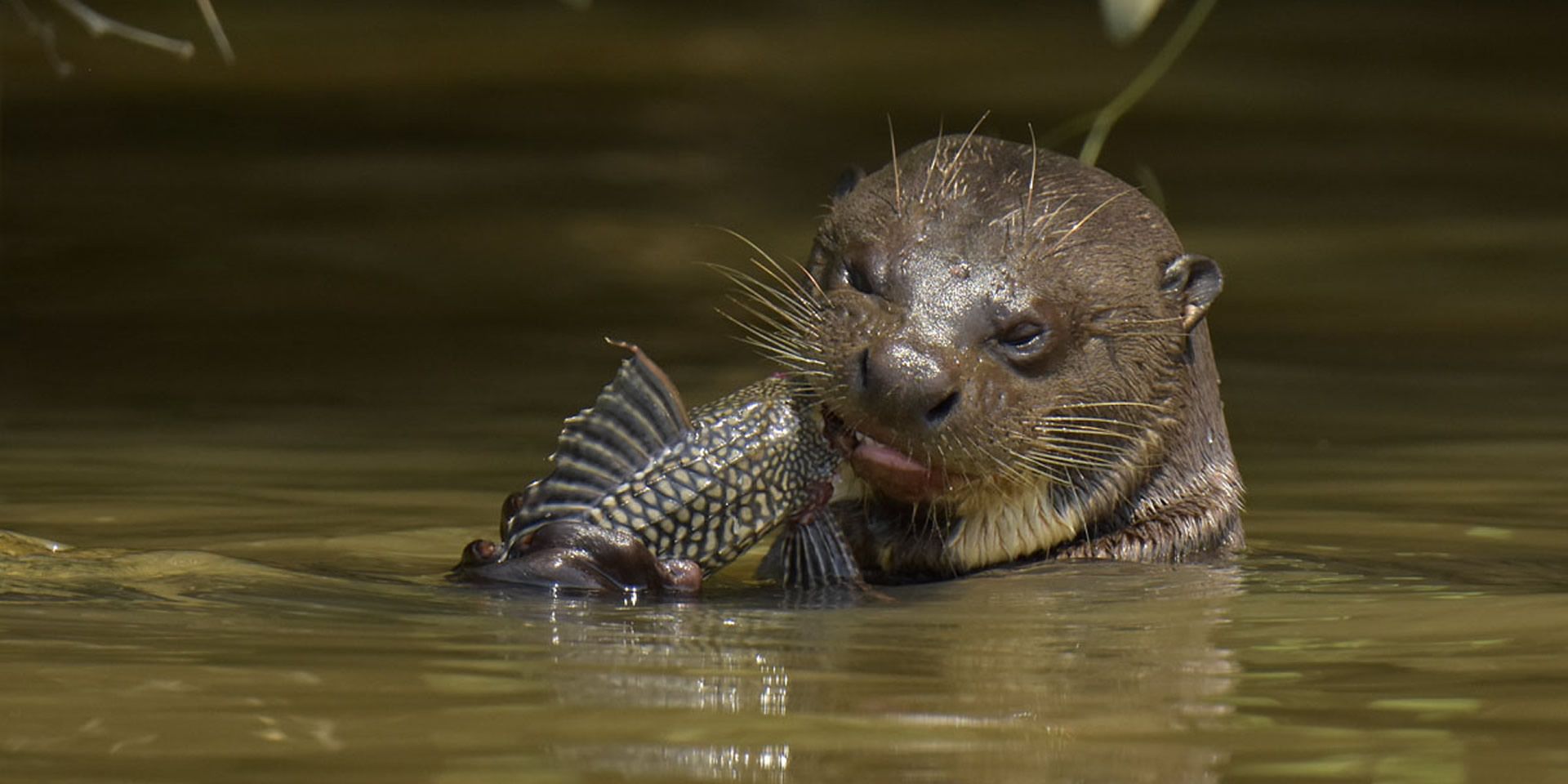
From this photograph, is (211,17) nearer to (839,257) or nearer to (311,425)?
(839,257)

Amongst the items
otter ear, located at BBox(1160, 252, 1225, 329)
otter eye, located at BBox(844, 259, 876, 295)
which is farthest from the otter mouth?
otter ear, located at BBox(1160, 252, 1225, 329)

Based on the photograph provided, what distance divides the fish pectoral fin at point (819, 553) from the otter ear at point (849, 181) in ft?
2.52

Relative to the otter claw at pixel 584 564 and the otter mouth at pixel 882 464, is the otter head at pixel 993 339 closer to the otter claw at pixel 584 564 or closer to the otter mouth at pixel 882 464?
the otter mouth at pixel 882 464

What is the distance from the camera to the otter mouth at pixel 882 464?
4816mm

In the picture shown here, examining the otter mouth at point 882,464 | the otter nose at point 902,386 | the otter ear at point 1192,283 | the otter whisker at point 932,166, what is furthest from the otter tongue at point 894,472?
the otter ear at point 1192,283

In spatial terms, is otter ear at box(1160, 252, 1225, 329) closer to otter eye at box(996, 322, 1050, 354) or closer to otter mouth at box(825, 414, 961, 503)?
otter eye at box(996, 322, 1050, 354)

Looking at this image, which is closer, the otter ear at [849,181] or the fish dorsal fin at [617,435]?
the fish dorsal fin at [617,435]

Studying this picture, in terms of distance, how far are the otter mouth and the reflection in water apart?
0.17 meters

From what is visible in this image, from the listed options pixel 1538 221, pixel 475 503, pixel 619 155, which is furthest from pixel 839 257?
pixel 619 155

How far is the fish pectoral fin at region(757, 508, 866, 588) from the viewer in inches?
191

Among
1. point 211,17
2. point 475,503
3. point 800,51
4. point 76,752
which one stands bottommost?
point 76,752

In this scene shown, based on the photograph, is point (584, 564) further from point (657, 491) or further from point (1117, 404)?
point (1117, 404)

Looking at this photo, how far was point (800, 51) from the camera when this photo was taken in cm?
1577

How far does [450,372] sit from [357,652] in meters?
4.32
